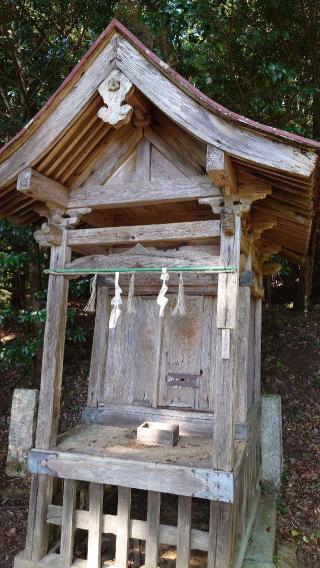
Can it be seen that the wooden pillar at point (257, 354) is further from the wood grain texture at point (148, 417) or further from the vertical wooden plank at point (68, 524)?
the vertical wooden plank at point (68, 524)

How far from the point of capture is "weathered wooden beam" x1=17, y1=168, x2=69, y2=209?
3484 millimetres

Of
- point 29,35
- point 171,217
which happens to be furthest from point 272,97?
point 29,35

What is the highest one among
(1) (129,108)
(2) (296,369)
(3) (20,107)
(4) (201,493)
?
(3) (20,107)

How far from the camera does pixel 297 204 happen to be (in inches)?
141

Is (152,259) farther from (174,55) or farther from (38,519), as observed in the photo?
(174,55)

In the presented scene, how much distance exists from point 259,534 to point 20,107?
7.45 m

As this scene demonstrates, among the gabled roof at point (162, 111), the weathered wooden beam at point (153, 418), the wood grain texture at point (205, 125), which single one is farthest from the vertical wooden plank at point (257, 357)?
the wood grain texture at point (205, 125)

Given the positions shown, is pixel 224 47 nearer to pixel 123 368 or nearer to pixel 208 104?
pixel 208 104

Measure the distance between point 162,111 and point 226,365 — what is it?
2.20m

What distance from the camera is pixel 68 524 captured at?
11.5 feet

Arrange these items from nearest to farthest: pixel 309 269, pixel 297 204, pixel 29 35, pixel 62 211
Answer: pixel 297 204 < pixel 62 211 < pixel 29 35 < pixel 309 269

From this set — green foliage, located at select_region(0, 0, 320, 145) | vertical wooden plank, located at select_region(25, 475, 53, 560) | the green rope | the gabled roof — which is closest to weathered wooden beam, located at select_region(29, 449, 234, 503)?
vertical wooden plank, located at select_region(25, 475, 53, 560)

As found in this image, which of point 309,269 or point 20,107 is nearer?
point 20,107

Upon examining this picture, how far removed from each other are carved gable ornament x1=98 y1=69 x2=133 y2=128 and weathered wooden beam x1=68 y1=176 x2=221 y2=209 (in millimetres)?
596
